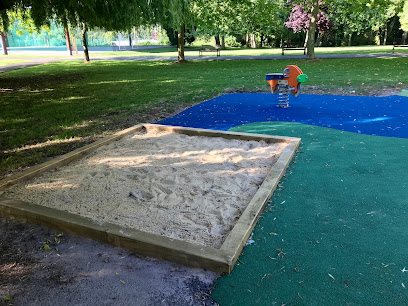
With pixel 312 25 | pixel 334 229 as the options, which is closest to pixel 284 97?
pixel 334 229

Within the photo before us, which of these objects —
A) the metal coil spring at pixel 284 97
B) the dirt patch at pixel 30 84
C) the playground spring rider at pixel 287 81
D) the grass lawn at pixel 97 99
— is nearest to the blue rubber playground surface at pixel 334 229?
the playground spring rider at pixel 287 81

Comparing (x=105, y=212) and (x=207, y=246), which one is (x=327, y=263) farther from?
(x=105, y=212)

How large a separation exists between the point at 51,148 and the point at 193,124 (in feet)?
9.39

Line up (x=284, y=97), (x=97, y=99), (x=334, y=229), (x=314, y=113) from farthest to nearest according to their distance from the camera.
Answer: (x=97, y=99) < (x=284, y=97) < (x=314, y=113) < (x=334, y=229)

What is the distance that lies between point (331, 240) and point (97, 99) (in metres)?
8.80

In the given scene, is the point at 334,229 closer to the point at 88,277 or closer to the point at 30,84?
the point at 88,277

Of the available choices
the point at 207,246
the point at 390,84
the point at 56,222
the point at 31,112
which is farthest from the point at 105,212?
the point at 390,84

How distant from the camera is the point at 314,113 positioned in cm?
752

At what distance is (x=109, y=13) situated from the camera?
726 cm

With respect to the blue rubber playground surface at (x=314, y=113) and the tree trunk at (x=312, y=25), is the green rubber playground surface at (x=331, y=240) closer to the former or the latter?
the blue rubber playground surface at (x=314, y=113)

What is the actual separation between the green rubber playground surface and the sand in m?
0.42

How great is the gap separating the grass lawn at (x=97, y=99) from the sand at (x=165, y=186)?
1.29m

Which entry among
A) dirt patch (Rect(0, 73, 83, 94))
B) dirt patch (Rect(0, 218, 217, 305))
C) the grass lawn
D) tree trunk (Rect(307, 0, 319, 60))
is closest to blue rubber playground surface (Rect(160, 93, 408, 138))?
the grass lawn

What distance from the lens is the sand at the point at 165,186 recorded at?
312cm
